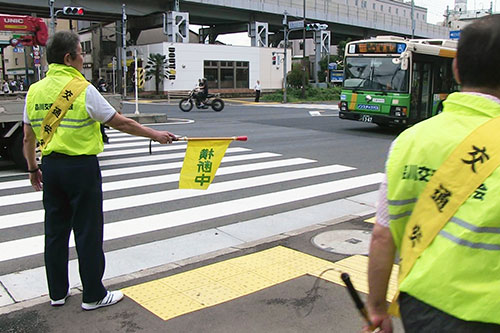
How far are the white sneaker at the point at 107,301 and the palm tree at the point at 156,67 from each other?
40.7 m

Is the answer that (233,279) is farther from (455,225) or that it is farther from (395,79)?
(395,79)

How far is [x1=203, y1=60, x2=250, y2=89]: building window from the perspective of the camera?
156 ft

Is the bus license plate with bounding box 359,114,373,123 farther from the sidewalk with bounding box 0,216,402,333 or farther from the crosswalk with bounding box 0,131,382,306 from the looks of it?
the sidewalk with bounding box 0,216,402,333

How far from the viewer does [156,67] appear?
43.0m

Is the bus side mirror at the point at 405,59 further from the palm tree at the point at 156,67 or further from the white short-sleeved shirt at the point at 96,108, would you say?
the palm tree at the point at 156,67

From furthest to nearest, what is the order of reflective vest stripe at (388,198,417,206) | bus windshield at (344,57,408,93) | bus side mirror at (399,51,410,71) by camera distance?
bus windshield at (344,57,408,93) < bus side mirror at (399,51,410,71) < reflective vest stripe at (388,198,417,206)

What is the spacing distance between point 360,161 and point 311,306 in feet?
24.9

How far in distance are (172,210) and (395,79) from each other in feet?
34.4

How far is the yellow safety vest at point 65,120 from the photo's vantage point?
11.9ft

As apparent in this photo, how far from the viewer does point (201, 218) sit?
21.5 feet

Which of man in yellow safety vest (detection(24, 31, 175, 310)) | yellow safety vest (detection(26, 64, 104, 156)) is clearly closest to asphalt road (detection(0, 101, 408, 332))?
man in yellow safety vest (detection(24, 31, 175, 310))

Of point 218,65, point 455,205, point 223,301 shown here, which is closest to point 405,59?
point 223,301

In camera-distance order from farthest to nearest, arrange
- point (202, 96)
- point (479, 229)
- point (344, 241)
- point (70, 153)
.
Result: point (202, 96), point (344, 241), point (70, 153), point (479, 229)

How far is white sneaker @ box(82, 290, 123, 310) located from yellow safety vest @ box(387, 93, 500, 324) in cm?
284
